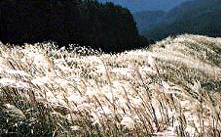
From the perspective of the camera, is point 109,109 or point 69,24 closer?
point 109,109

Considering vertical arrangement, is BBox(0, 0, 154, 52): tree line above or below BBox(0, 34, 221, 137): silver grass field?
above

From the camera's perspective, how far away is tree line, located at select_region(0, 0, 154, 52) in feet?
74.9

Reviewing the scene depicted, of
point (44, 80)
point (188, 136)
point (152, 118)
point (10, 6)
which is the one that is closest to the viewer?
point (188, 136)

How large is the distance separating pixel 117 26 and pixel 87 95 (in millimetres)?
28315

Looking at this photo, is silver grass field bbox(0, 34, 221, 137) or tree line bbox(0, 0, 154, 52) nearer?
silver grass field bbox(0, 34, 221, 137)

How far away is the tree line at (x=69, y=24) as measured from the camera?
899 inches

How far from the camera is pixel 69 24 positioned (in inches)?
1037

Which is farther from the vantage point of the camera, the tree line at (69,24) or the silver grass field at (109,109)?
the tree line at (69,24)

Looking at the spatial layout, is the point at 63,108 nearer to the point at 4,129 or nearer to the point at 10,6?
the point at 4,129

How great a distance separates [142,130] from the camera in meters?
3.07

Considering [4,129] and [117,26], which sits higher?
[117,26]

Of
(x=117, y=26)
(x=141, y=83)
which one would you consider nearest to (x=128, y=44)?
(x=117, y=26)

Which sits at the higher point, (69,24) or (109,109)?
(69,24)

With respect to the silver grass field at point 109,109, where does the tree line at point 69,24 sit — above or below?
above
